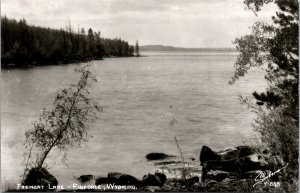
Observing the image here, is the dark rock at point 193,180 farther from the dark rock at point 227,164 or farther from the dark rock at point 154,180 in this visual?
the dark rock at point 227,164

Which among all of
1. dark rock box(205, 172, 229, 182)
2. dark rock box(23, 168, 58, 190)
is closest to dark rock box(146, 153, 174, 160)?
dark rock box(205, 172, 229, 182)

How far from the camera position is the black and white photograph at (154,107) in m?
15.5

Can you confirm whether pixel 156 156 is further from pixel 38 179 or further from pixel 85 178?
pixel 38 179

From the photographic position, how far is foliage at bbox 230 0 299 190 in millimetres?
14258

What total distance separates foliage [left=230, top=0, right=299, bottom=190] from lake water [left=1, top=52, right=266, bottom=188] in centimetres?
263

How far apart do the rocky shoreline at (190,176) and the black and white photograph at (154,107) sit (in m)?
0.07

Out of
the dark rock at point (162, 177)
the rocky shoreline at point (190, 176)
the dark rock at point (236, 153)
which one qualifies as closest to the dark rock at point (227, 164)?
the rocky shoreline at point (190, 176)

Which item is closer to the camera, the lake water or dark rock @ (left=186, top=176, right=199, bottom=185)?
dark rock @ (left=186, top=176, right=199, bottom=185)

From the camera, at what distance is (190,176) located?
64.6ft

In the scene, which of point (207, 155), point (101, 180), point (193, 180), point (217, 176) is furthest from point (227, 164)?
point (101, 180)

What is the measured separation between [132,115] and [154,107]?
61.9 inches

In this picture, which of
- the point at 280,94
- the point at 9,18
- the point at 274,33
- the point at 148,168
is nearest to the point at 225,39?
the point at 274,33

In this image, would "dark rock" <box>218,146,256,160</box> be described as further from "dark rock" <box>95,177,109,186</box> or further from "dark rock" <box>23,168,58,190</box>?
"dark rock" <box>23,168,58,190</box>

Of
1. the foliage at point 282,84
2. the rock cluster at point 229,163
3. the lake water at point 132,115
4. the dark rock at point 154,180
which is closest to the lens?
the foliage at point 282,84
